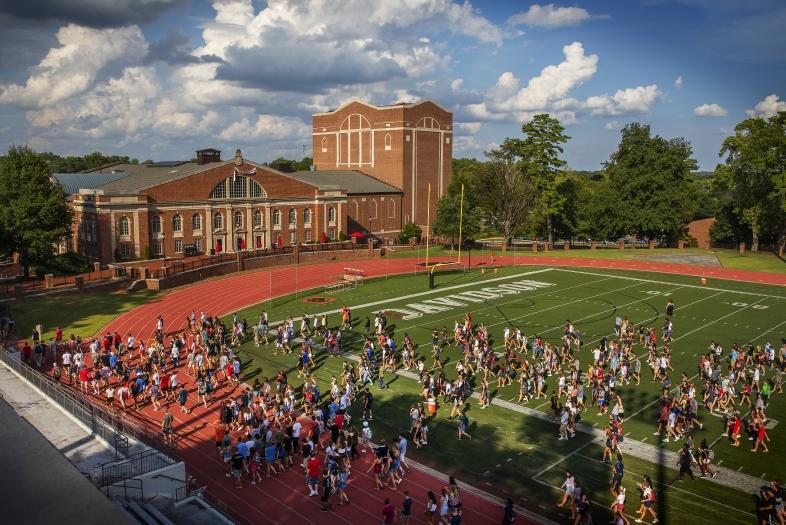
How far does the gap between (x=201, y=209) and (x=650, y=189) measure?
49.7 m

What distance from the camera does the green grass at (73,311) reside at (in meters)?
38.1

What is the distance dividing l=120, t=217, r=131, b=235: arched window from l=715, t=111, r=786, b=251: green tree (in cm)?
5923

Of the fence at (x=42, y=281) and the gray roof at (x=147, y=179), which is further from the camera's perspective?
the gray roof at (x=147, y=179)

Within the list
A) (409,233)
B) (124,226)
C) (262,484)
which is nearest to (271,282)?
(124,226)

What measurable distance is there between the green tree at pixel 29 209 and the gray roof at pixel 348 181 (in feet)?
103

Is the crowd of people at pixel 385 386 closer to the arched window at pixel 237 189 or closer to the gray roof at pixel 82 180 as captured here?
the arched window at pixel 237 189

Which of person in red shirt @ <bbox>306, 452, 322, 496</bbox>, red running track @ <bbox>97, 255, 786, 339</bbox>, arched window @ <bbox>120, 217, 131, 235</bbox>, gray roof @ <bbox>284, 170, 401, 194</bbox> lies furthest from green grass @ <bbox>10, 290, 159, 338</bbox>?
gray roof @ <bbox>284, 170, 401, 194</bbox>

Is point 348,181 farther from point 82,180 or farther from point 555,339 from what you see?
point 555,339

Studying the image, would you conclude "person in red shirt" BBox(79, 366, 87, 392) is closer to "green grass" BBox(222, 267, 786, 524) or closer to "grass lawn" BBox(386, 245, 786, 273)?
"green grass" BBox(222, 267, 786, 524)

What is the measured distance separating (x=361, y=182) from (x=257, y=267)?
1211 inches

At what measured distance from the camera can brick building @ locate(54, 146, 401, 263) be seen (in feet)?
188

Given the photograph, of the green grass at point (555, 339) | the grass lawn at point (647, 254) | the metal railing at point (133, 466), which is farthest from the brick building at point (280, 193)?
the metal railing at point (133, 466)

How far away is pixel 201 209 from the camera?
63.0 metres

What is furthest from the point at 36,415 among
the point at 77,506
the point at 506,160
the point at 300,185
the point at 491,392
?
Result: the point at 506,160
